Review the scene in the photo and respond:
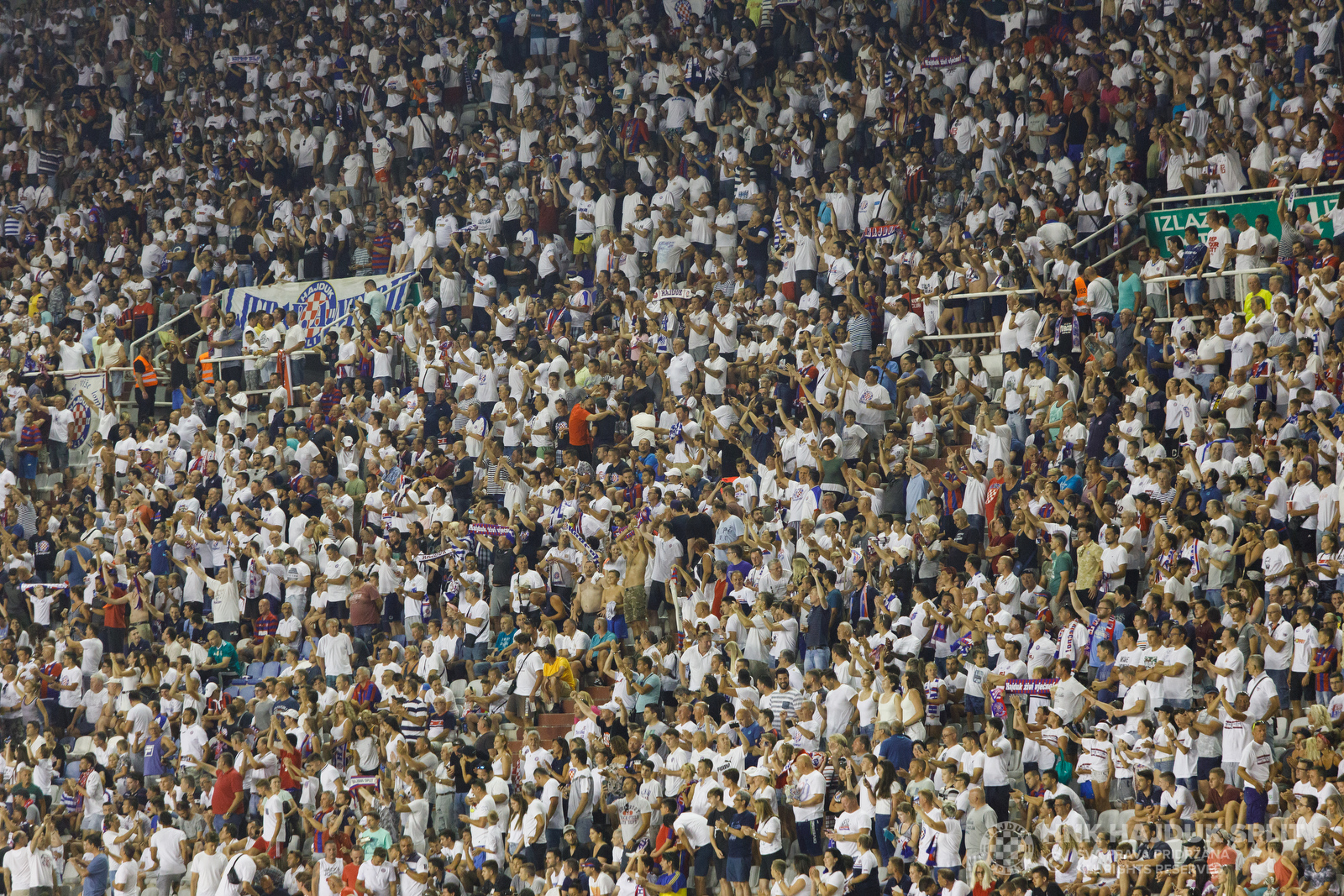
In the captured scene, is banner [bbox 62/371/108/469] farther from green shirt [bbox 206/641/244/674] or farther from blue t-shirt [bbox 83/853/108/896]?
blue t-shirt [bbox 83/853/108/896]

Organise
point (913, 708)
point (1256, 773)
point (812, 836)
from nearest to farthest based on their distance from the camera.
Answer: point (1256, 773)
point (812, 836)
point (913, 708)

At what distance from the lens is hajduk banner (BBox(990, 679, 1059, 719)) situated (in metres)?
16.8

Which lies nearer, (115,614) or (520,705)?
(520,705)

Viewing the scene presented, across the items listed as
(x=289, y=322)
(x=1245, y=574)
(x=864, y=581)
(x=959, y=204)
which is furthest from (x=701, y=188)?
(x=1245, y=574)

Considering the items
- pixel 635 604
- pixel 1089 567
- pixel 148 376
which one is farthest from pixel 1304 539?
pixel 148 376

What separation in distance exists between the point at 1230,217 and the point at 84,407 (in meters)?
16.2

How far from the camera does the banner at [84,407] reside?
2678cm

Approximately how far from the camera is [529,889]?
17391 millimetres

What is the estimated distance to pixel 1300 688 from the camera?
16.3 meters

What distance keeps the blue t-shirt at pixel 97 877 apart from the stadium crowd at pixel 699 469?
0.39 feet

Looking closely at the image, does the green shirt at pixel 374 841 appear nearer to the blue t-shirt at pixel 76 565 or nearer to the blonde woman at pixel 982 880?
the blonde woman at pixel 982 880

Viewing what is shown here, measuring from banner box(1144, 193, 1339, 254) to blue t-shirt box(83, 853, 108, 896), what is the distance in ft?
44.8

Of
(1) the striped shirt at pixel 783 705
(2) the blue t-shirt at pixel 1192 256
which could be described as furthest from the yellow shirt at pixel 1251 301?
(1) the striped shirt at pixel 783 705

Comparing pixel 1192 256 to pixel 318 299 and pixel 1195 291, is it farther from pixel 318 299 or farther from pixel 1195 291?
pixel 318 299
